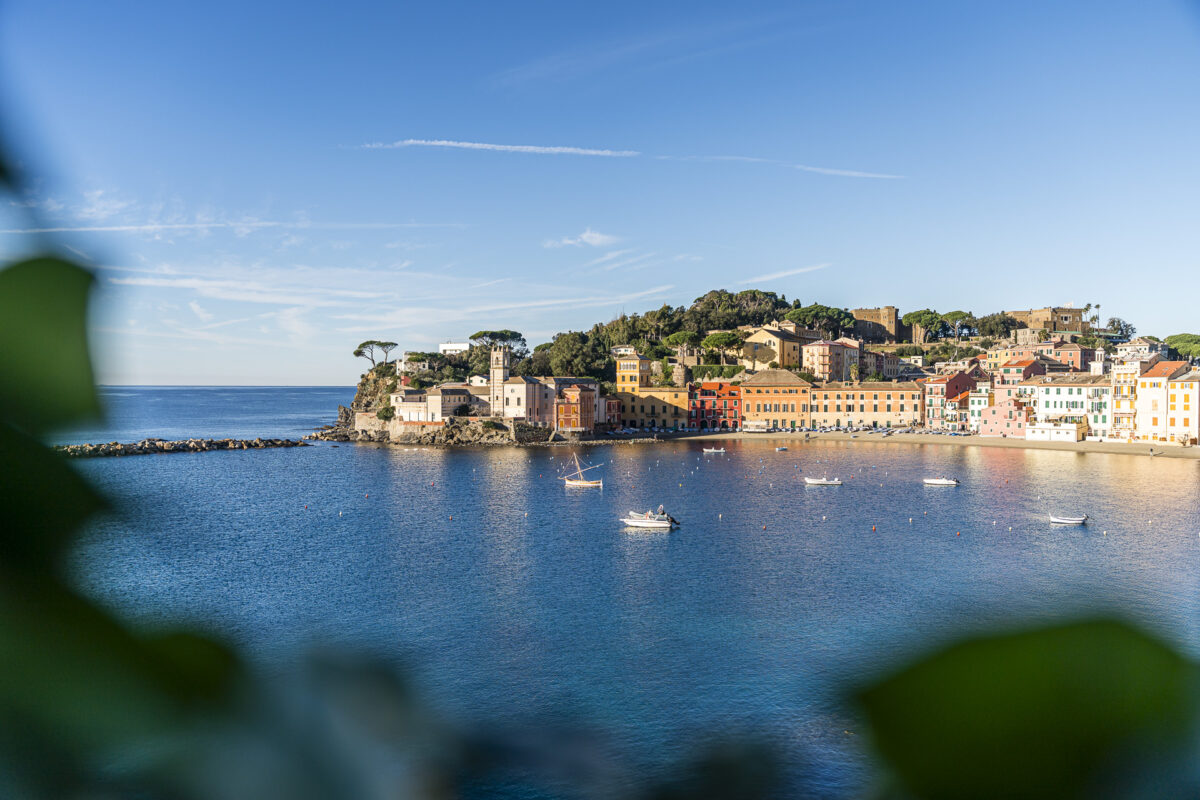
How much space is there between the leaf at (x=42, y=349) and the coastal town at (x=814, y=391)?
56.3 meters

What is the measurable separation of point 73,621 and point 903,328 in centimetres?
10072

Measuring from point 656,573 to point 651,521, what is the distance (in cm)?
580

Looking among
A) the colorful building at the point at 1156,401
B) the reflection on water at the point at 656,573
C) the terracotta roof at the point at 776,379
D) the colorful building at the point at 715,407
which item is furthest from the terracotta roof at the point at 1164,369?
the colorful building at the point at 715,407

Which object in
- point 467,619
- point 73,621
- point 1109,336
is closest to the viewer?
point 73,621

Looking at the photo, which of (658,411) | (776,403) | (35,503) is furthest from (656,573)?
(776,403)

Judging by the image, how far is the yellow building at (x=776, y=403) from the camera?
206ft

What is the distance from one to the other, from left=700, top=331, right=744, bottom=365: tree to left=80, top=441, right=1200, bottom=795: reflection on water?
36790 mm

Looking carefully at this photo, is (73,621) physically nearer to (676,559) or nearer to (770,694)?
(770,694)

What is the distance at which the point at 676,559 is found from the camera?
21953 millimetres

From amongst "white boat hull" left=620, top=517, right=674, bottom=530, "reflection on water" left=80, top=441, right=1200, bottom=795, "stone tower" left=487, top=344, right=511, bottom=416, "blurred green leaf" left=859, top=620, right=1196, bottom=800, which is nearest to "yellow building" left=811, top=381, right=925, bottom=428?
"reflection on water" left=80, top=441, right=1200, bottom=795

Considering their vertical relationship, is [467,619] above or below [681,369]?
below

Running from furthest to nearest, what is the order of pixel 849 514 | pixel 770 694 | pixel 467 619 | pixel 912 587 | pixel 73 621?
pixel 849 514, pixel 912 587, pixel 467 619, pixel 770 694, pixel 73 621

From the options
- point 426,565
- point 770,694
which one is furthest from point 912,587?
point 426,565

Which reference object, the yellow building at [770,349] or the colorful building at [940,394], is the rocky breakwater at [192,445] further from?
the colorful building at [940,394]
